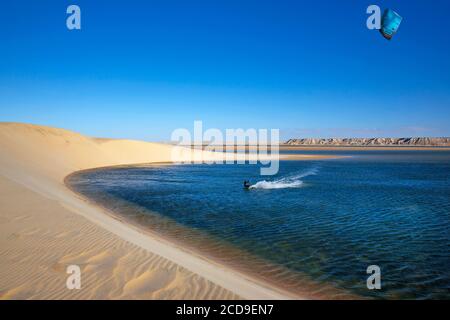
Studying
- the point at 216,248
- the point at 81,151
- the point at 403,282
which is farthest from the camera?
the point at 81,151

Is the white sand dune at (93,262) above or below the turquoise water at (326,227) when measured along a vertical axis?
above

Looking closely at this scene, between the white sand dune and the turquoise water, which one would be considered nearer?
the white sand dune

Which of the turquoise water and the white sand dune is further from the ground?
the white sand dune

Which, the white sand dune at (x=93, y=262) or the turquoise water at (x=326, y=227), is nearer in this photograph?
the white sand dune at (x=93, y=262)

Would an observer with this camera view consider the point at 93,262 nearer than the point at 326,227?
Yes

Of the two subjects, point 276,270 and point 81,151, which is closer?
point 276,270

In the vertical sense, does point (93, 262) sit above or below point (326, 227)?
above

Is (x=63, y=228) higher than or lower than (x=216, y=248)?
higher
